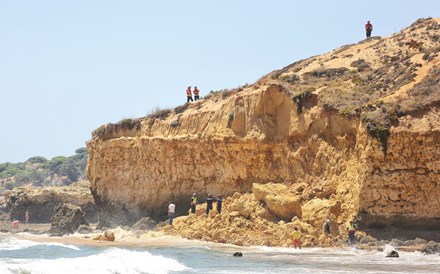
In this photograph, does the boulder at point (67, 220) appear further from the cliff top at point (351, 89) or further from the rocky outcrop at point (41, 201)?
the rocky outcrop at point (41, 201)

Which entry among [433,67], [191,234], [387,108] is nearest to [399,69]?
[433,67]

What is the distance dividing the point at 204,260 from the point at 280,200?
7882 millimetres

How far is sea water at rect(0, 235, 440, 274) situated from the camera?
64.3ft

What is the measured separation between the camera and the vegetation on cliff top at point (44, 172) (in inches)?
4286

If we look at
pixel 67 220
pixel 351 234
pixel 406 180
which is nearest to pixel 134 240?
pixel 67 220

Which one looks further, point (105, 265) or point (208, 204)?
point (208, 204)

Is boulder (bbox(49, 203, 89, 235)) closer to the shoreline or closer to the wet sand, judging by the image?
the shoreline

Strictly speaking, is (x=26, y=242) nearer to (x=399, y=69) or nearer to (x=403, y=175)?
(x=403, y=175)

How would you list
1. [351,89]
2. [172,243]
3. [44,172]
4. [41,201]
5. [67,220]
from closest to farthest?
[172,243] < [351,89] < [67,220] < [41,201] < [44,172]

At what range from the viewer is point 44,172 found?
11488 centimetres

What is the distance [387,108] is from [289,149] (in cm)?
607

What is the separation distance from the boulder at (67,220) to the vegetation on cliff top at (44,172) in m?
66.6

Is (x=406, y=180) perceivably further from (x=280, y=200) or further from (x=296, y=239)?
(x=280, y=200)

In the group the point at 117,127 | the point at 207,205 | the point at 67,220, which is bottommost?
the point at 67,220
